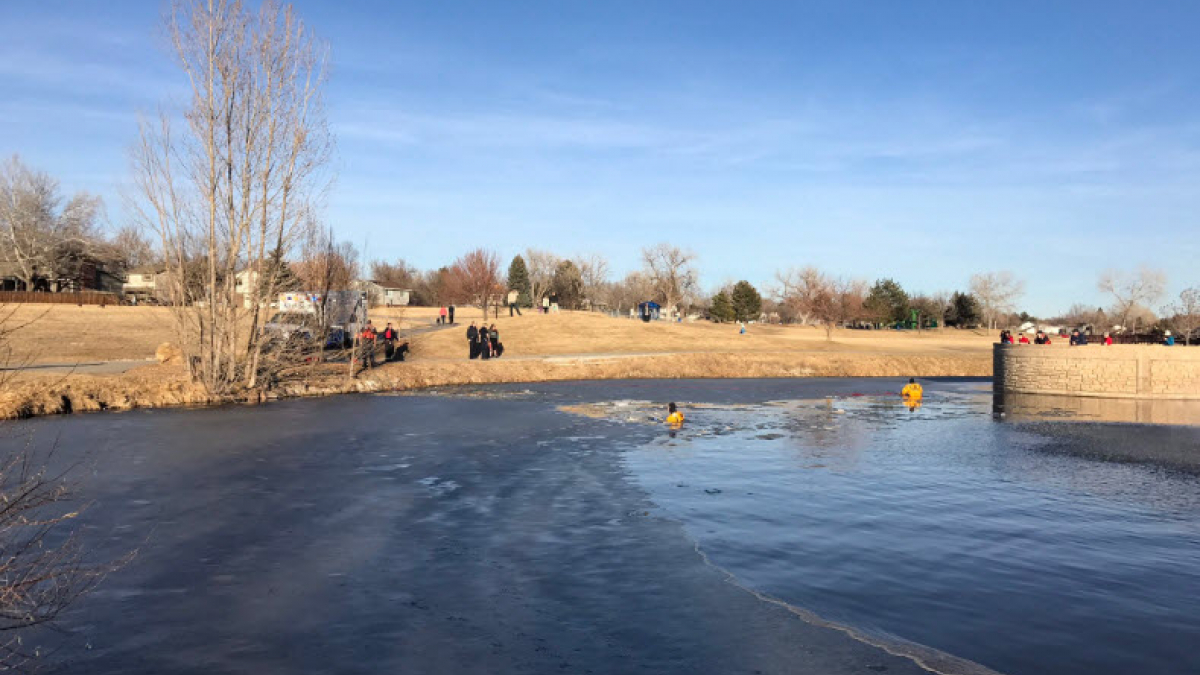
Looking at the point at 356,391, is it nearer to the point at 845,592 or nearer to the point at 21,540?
the point at 21,540

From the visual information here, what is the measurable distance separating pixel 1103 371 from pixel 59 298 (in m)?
73.2

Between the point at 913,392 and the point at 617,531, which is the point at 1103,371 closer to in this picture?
the point at 913,392

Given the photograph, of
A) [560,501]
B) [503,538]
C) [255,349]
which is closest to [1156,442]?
[560,501]

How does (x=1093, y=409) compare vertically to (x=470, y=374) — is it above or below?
below

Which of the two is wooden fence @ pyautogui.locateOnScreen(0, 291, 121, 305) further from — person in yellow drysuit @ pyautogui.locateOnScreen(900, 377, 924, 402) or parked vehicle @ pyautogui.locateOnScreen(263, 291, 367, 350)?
person in yellow drysuit @ pyautogui.locateOnScreen(900, 377, 924, 402)

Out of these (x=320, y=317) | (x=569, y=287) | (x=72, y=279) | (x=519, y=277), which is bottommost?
(x=320, y=317)

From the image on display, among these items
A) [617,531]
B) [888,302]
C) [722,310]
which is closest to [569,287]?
[722,310]

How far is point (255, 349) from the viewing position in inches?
1375

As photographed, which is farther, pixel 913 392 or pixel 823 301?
pixel 823 301

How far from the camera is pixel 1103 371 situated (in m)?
40.8

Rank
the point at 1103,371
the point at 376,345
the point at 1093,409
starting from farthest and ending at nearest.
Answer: the point at 376,345, the point at 1103,371, the point at 1093,409

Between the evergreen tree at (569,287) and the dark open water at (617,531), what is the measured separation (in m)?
113

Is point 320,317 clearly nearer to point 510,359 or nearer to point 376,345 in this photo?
point 376,345

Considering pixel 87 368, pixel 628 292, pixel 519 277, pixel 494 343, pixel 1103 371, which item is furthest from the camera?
pixel 628 292
